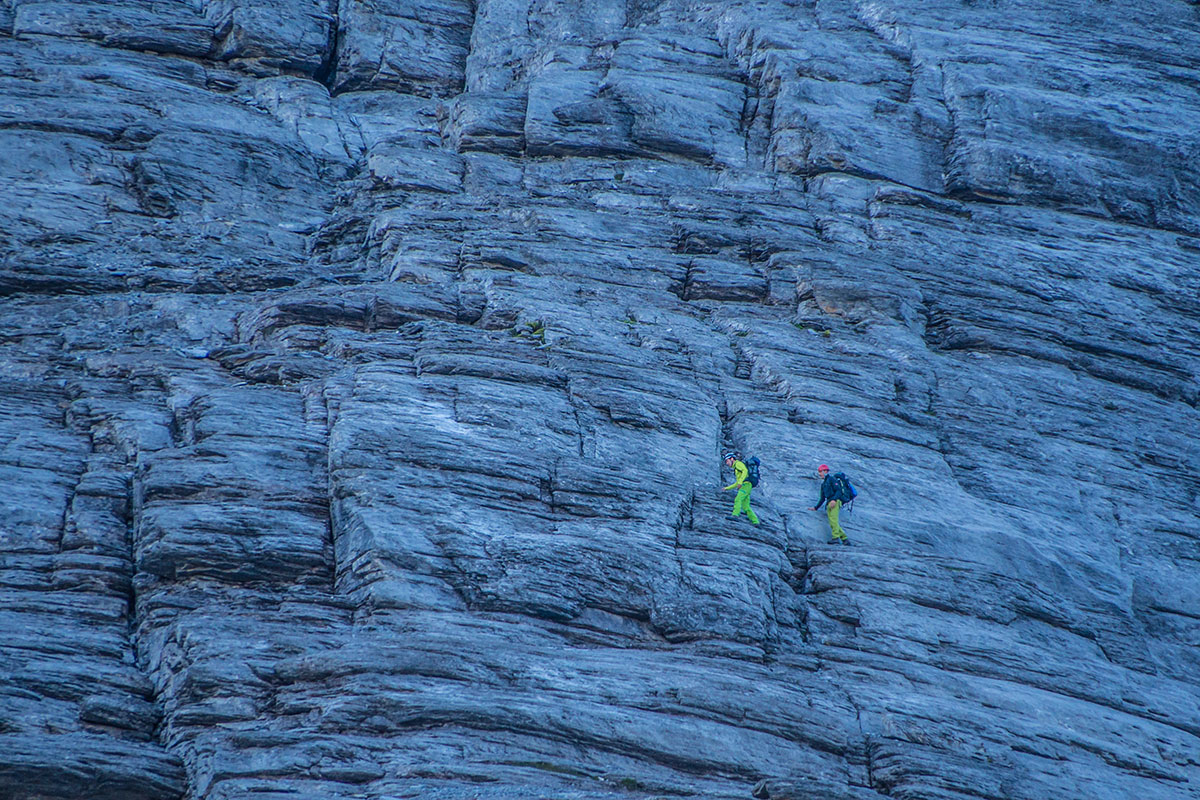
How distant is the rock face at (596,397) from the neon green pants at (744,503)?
80cm

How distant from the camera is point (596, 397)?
2605cm

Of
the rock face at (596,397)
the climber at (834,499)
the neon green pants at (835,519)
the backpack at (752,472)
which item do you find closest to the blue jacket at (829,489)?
the climber at (834,499)

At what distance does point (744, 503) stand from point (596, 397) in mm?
5436

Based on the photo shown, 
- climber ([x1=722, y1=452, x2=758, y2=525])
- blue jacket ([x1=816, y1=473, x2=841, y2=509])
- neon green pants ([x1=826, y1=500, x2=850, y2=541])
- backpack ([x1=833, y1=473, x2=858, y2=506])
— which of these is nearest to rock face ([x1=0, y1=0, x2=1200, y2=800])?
neon green pants ([x1=826, y1=500, x2=850, y2=541])

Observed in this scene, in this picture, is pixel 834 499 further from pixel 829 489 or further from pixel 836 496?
pixel 829 489

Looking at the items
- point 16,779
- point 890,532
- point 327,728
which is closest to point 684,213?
point 890,532

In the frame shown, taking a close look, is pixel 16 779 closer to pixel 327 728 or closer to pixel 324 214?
pixel 327 728

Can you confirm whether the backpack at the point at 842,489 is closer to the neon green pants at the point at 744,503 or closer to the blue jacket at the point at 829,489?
the blue jacket at the point at 829,489

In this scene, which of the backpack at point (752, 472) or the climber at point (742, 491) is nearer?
the climber at point (742, 491)

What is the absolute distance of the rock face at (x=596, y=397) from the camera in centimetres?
1706

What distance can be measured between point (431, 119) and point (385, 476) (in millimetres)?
23560

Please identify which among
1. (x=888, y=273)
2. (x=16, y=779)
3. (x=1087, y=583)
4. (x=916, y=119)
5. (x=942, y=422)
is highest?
(x=916, y=119)

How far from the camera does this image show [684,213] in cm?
3581

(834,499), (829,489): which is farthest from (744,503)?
(834,499)
